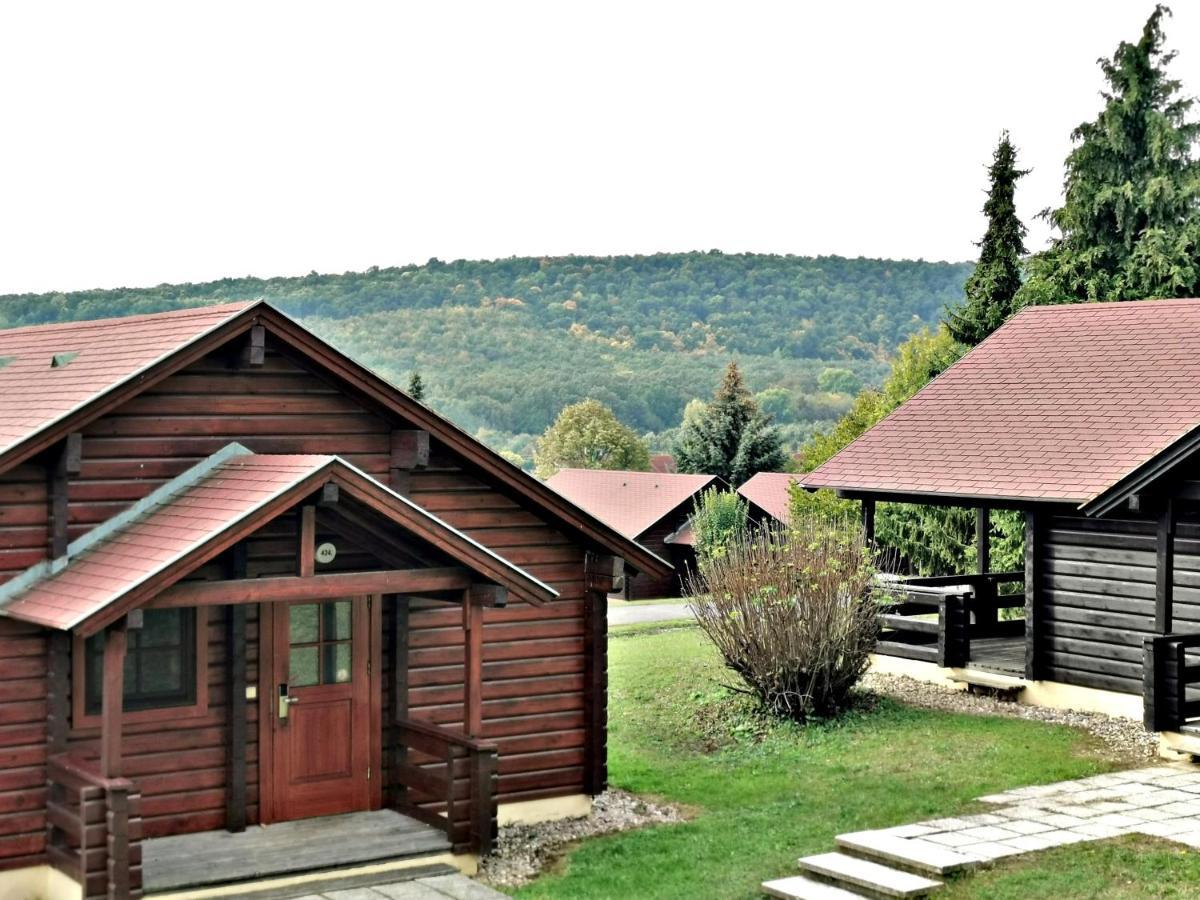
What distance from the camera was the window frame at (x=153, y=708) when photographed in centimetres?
1149

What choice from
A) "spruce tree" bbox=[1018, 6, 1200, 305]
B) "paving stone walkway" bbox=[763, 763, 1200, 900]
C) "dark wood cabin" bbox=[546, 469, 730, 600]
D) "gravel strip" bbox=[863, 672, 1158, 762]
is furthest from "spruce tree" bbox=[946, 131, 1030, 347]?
"paving stone walkway" bbox=[763, 763, 1200, 900]

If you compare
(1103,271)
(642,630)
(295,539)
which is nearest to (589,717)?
(295,539)

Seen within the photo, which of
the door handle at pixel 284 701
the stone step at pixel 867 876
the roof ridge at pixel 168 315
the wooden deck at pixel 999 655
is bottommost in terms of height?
the stone step at pixel 867 876

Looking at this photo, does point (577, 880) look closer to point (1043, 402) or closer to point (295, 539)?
point (295, 539)

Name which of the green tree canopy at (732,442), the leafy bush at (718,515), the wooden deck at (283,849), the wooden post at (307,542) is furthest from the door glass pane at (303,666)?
the green tree canopy at (732,442)

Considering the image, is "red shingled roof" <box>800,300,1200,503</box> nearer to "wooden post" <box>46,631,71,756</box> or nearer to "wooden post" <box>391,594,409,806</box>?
"wooden post" <box>391,594,409,806</box>

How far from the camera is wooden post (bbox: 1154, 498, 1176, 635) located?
53.0 feet

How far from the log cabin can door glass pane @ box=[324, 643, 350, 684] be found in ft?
0.06

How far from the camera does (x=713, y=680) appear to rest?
19391mm

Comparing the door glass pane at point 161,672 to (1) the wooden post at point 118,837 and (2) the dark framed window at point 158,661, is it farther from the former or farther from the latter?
(1) the wooden post at point 118,837

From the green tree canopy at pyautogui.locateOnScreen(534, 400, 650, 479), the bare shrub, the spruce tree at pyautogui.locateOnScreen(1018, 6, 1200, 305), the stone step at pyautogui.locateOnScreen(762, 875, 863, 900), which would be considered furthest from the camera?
the green tree canopy at pyautogui.locateOnScreen(534, 400, 650, 479)

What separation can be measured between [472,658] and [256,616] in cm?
172

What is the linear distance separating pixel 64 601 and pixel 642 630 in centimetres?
2149

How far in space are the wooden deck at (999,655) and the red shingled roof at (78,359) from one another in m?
10.5
